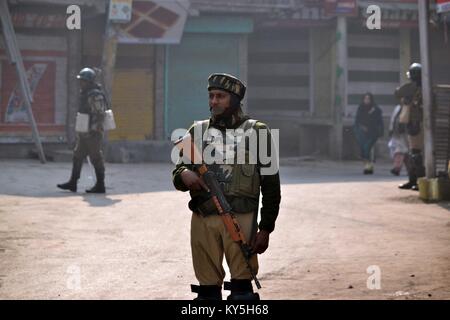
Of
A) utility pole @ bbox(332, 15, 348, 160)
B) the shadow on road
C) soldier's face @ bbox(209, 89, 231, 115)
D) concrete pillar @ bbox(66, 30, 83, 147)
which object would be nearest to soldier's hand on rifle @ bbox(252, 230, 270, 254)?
soldier's face @ bbox(209, 89, 231, 115)

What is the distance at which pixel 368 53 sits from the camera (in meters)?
25.3

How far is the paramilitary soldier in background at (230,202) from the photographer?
5.00 metres

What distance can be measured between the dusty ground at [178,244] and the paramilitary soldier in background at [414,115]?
1.97 ft

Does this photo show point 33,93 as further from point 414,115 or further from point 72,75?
point 414,115

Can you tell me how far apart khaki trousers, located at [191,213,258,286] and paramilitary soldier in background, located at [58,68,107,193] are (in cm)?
852

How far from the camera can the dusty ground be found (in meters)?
6.89

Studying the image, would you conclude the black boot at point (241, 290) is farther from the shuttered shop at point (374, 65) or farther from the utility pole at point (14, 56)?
the shuttered shop at point (374, 65)

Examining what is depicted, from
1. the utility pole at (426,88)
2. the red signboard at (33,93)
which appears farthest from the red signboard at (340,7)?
the utility pole at (426,88)

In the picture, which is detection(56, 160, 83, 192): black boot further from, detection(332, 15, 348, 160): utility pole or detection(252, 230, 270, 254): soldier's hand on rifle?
detection(332, 15, 348, 160): utility pole

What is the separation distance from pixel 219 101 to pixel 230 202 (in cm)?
51

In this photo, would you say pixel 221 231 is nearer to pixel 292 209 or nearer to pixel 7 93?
pixel 292 209

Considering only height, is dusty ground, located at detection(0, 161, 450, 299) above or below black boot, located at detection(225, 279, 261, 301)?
below
